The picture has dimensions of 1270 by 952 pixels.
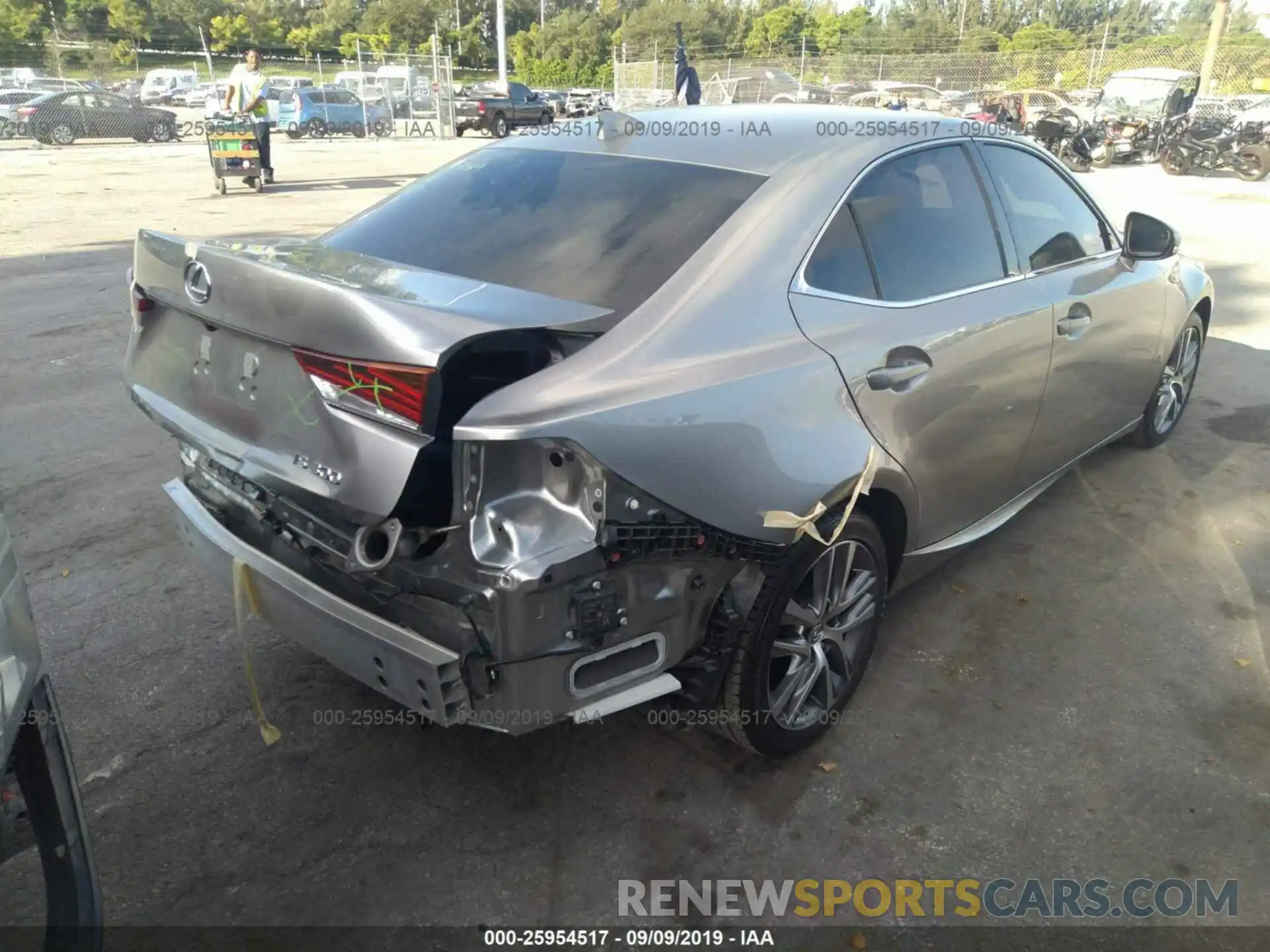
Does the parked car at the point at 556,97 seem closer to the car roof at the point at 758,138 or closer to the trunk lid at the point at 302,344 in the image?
the car roof at the point at 758,138

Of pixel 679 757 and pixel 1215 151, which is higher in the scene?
pixel 1215 151

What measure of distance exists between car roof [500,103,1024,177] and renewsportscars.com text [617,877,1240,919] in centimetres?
197

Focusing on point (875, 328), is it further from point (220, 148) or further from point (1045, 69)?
point (1045, 69)

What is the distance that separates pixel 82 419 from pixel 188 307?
3370 mm

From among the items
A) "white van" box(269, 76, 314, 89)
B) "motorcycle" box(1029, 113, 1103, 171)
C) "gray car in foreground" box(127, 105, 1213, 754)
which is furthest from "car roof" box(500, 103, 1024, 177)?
"white van" box(269, 76, 314, 89)

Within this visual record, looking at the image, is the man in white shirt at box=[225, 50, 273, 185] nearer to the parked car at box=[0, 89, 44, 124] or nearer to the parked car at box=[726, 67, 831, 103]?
the parked car at box=[0, 89, 44, 124]

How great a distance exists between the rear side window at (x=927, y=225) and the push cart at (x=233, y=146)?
13.1 metres

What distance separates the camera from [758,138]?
2975mm

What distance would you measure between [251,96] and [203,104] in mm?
27841

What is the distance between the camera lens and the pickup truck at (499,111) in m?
30.8

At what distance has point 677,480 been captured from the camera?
2.11 metres

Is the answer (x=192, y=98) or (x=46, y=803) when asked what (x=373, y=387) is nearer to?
(x=46, y=803)

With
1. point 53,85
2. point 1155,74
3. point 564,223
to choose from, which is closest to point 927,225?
point 564,223

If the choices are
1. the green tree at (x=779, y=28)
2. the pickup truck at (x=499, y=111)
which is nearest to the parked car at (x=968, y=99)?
the pickup truck at (x=499, y=111)
